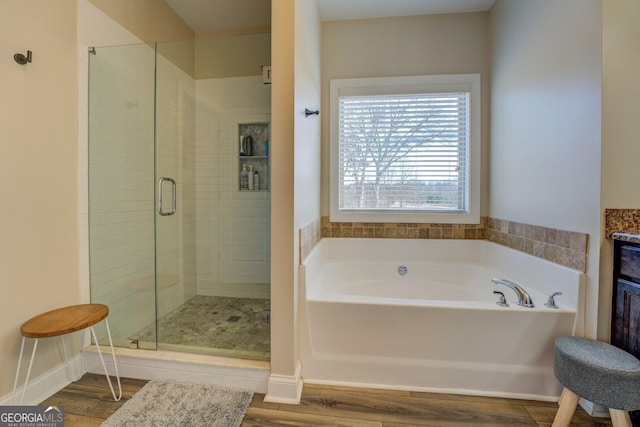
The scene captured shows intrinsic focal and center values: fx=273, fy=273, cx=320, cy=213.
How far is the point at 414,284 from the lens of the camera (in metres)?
2.41

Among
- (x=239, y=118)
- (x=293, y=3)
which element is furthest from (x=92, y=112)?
(x=293, y=3)

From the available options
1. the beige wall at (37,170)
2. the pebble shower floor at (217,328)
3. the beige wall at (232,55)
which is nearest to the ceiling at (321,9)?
the beige wall at (232,55)

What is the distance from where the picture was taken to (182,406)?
146cm

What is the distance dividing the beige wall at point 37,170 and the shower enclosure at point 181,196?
5.9 inches

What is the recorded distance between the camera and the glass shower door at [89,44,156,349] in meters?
1.83

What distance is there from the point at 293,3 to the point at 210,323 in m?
2.22

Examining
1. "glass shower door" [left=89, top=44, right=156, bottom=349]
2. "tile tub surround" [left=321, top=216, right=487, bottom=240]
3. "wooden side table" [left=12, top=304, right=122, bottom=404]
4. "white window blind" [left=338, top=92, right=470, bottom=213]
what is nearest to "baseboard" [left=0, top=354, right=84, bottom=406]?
"wooden side table" [left=12, top=304, right=122, bottom=404]

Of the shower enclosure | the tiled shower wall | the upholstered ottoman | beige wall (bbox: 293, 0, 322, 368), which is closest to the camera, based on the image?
the upholstered ottoman

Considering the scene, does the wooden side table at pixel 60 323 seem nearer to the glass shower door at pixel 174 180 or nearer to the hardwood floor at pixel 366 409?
the hardwood floor at pixel 366 409

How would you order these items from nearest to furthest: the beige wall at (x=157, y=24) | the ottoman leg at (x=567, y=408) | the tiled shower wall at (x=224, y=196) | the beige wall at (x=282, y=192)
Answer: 1. the ottoman leg at (x=567, y=408)
2. the beige wall at (x=282, y=192)
3. the beige wall at (x=157, y=24)
4. the tiled shower wall at (x=224, y=196)

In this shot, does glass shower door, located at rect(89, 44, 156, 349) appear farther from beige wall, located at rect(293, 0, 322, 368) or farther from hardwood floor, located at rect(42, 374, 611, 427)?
beige wall, located at rect(293, 0, 322, 368)

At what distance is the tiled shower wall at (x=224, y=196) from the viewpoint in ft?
7.86

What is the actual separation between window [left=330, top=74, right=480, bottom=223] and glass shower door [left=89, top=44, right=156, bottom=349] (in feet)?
5.09

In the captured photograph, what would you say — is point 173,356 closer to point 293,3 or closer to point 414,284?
point 414,284
